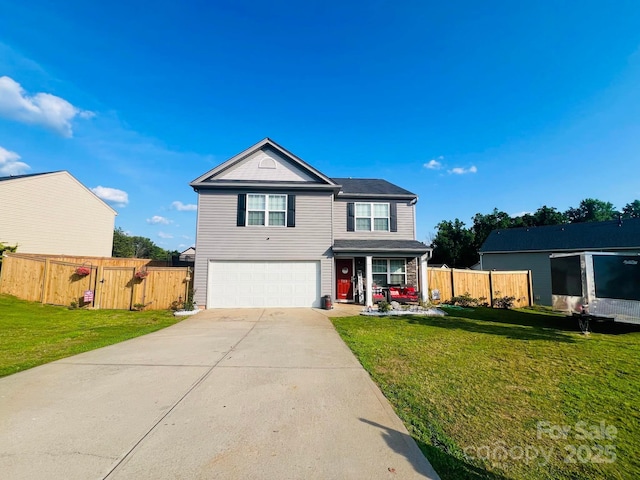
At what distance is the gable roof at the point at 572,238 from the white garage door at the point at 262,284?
802 inches

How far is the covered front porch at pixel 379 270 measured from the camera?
13.6 metres

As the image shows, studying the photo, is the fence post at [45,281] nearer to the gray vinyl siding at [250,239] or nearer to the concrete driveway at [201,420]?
the gray vinyl siding at [250,239]

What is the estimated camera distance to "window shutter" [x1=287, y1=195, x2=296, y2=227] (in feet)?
45.5

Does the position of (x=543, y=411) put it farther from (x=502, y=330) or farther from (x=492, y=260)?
(x=492, y=260)

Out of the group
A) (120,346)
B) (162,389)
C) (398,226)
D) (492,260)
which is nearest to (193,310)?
(120,346)

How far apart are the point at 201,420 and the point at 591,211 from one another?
64.8 meters

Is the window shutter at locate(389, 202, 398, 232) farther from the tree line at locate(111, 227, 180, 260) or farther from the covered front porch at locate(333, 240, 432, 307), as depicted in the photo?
the tree line at locate(111, 227, 180, 260)

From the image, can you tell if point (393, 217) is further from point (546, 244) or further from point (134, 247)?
point (134, 247)

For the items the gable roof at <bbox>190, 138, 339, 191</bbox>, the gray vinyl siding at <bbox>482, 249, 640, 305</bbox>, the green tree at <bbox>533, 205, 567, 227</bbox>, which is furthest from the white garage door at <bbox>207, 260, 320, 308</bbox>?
the green tree at <bbox>533, 205, 567, 227</bbox>

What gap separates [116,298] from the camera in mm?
12633

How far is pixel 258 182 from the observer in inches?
549

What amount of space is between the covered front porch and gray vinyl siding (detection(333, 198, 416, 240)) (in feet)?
1.56

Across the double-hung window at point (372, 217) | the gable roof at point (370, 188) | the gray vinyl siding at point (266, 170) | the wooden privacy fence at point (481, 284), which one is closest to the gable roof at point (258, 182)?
the gray vinyl siding at point (266, 170)

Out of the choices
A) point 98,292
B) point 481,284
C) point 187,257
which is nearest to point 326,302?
point 481,284
